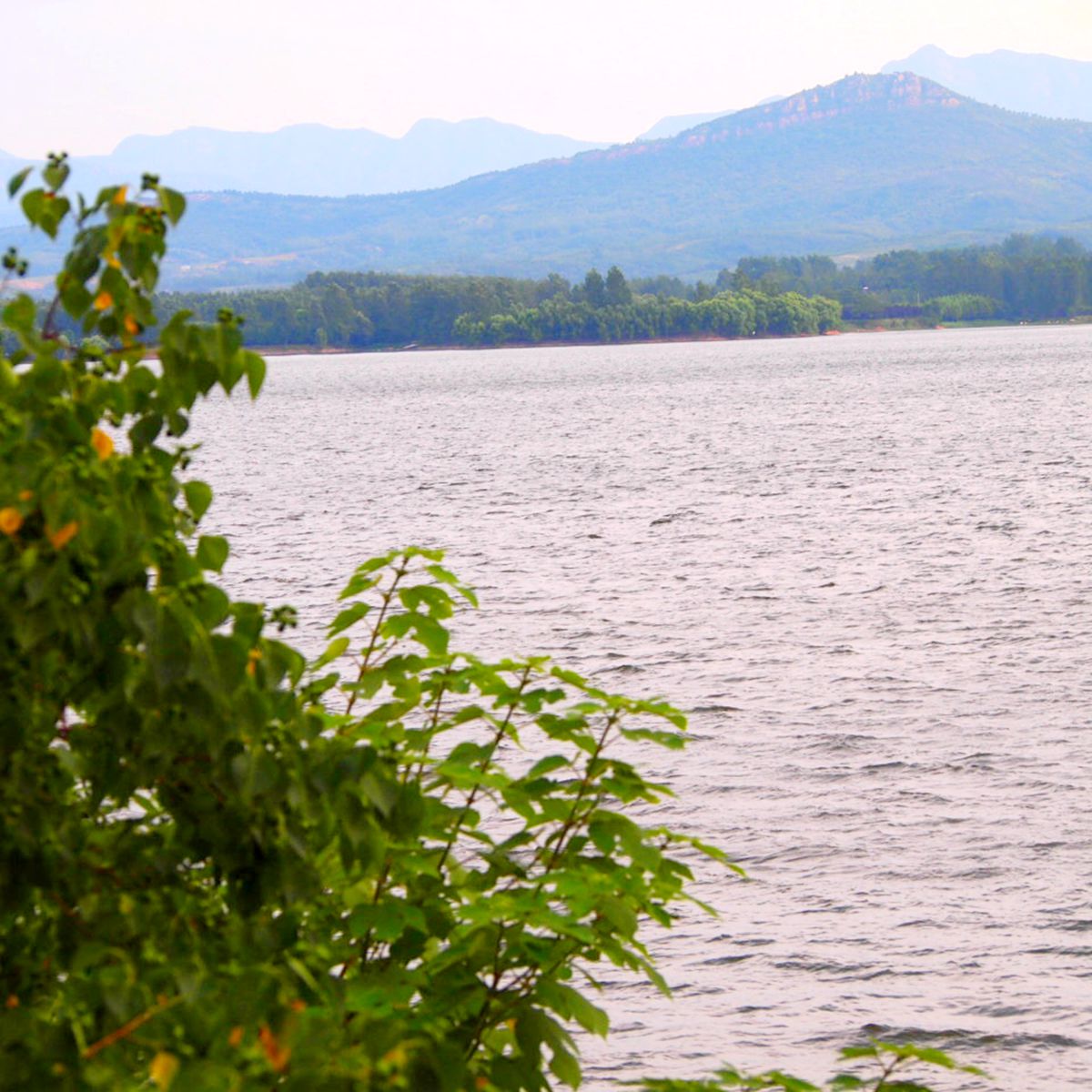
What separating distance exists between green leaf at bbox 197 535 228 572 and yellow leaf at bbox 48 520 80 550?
0.46 m

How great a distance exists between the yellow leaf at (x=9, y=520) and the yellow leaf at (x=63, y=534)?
0.07 meters

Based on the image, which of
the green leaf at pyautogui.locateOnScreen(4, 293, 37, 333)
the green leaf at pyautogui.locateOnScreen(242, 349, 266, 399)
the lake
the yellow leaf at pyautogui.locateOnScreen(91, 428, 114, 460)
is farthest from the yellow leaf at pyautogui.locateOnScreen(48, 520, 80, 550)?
the lake

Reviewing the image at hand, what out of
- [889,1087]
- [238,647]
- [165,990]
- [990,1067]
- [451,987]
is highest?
[238,647]

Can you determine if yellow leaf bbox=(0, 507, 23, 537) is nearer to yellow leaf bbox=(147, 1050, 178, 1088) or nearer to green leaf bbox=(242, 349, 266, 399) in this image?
green leaf bbox=(242, 349, 266, 399)

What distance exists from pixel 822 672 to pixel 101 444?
22.7 meters

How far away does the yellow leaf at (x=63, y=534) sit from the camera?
3113 mm

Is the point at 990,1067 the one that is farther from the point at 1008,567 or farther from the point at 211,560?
the point at 1008,567

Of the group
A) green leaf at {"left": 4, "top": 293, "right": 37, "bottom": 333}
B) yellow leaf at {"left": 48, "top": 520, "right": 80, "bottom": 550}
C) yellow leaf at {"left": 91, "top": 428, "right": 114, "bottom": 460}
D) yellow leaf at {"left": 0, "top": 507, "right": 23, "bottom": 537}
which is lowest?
yellow leaf at {"left": 48, "top": 520, "right": 80, "bottom": 550}

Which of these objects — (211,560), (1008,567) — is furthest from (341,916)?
(1008,567)

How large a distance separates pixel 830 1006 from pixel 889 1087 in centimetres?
767

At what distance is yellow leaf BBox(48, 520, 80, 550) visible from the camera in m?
3.11

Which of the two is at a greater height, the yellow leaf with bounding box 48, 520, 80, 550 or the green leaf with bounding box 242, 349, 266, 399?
the green leaf with bounding box 242, 349, 266, 399

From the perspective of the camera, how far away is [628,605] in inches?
1289

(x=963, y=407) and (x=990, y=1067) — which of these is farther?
(x=963, y=407)
